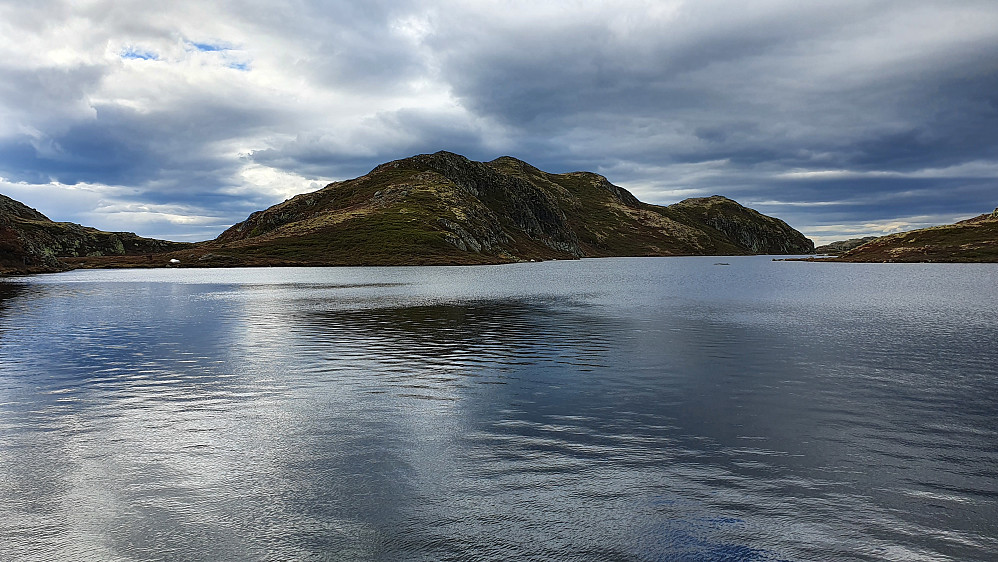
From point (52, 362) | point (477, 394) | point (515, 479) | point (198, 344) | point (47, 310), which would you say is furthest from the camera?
point (47, 310)

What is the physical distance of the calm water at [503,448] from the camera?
13.7 metres

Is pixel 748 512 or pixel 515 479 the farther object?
pixel 515 479

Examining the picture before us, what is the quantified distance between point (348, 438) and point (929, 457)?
67.0ft

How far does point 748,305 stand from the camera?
74.5 metres

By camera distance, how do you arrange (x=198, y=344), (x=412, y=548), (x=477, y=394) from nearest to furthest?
(x=412, y=548) < (x=477, y=394) < (x=198, y=344)

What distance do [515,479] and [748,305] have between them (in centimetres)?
6590

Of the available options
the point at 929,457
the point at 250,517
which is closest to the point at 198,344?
the point at 250,517

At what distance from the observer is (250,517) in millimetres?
14898

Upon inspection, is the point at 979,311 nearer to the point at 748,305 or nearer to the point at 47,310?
the point at 748,305

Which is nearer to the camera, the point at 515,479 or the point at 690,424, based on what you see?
the point at 515,479

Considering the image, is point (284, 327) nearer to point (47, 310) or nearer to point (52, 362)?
point (52, 362)

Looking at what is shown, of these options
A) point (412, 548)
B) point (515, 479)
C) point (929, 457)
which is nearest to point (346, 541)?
point (412, 548)

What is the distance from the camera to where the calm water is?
1368 cm

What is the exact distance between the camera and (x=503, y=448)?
20.3 m
